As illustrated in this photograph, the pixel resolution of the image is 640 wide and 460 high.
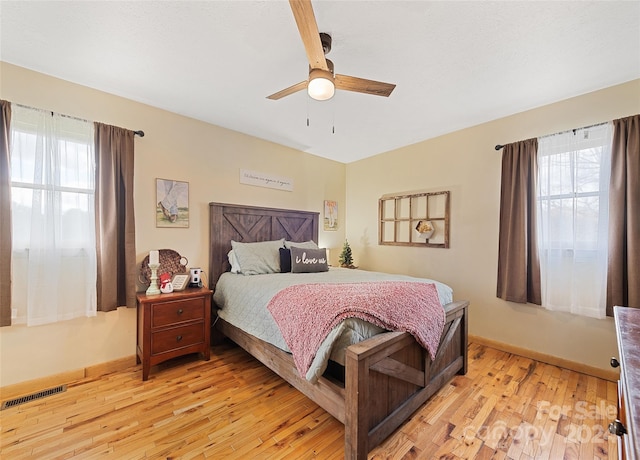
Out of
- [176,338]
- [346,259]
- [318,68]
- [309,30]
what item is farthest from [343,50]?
[346,259]

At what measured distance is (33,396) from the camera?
2.07 metres

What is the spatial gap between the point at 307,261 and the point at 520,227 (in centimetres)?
235

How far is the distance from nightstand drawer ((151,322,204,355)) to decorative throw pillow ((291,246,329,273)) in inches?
45.7

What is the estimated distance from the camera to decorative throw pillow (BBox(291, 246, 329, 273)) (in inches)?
122

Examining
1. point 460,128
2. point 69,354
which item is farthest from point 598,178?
point 69,354

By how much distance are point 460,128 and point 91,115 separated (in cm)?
405

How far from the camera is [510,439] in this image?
167 centimetres

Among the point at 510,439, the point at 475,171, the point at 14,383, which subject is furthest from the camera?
the point at 475,171

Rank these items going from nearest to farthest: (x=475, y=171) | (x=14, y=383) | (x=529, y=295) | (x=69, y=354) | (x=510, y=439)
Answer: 1. (x=510, y=439)
2. (x=14, y=383)
3. (x=69, y=354)
4. (x=529, y=295)
5. (x=475, y=171)

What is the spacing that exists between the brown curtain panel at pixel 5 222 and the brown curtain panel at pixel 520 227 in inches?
179

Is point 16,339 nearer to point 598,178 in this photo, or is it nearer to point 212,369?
point 212,369

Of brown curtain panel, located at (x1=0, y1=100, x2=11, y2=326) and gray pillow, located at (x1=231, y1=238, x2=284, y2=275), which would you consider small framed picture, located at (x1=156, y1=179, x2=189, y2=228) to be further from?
brown curtain panel, located at (x1=0, y1=100, x2=11, y2=326)

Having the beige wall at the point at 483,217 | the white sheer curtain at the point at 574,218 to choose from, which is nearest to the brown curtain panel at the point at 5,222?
the beige wall at the point at 483,217

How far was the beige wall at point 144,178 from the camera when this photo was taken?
84.9 inches
